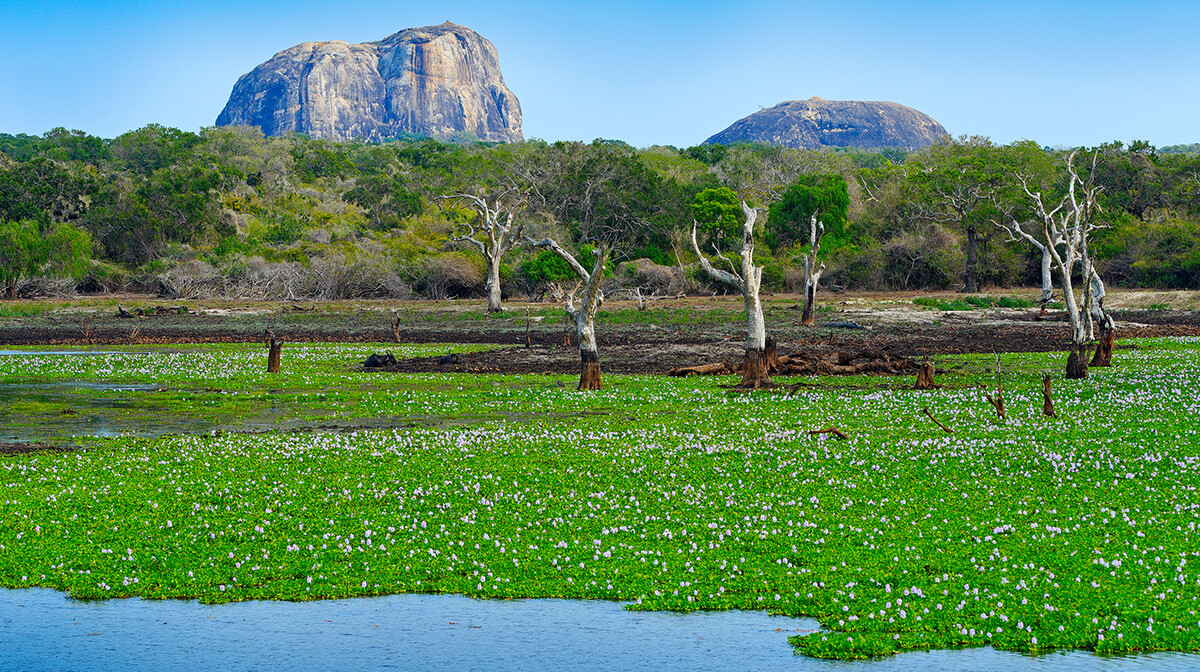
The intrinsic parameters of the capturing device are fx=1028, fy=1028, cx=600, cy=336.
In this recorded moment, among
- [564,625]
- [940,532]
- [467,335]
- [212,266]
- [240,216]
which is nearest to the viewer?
[564,625]

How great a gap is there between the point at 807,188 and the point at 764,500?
242 ft

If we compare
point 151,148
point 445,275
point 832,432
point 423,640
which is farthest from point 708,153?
point 423,640

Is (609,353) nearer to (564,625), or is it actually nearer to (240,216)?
(564,625)

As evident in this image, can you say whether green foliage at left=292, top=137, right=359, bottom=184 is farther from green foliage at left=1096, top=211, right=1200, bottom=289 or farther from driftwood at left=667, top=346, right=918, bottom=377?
driftwood at left=667, top=346, right=918, bottom=377

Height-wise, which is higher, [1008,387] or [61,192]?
[61,192]

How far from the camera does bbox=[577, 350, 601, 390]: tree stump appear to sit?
Answer: 28891mm

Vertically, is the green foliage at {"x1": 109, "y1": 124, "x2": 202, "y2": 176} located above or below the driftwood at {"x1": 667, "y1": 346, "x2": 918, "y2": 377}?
above

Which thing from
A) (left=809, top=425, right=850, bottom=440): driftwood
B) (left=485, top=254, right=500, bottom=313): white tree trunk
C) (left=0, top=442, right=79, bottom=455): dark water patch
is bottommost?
(left=0, top=442, right=79, bottom=455): dark water patch

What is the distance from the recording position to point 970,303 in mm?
64938

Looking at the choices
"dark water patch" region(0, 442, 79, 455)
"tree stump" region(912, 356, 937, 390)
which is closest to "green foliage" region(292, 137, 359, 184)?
"tree stump" region(912, 356, 937, 390)

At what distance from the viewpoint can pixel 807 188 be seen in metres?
85.1

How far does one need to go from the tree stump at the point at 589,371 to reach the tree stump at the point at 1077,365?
516 inches

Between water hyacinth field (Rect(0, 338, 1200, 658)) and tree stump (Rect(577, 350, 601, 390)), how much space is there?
3.77 meters

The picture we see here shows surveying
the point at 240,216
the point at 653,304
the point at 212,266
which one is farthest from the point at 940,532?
the point at 240,216
